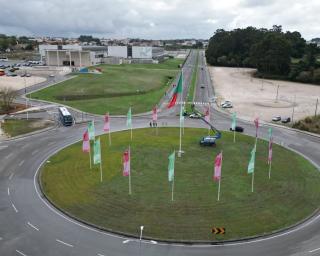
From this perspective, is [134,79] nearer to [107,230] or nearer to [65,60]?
[65,60]

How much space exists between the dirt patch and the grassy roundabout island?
32544 millimetres

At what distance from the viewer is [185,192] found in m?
40.0

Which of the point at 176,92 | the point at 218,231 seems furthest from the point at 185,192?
the point at 176,92

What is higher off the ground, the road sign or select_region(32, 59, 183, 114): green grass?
select_region(32, 59, 183, 114): green grass

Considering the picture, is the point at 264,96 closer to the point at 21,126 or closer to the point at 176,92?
the point at 176,92

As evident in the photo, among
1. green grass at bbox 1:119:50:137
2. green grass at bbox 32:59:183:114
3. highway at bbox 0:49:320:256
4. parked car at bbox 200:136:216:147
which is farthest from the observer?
green grass at bbox 32:59:183:114

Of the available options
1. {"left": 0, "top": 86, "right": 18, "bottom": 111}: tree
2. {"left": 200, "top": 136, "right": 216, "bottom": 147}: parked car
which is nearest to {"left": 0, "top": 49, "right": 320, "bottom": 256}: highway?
{"left": 200, "top": 136, "right": 216, "bottom": 147}: parked car

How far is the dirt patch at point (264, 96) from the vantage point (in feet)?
286

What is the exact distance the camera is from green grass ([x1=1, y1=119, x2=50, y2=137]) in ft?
210

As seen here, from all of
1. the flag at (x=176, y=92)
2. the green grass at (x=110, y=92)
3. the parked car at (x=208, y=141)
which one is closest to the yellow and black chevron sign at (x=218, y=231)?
the flag at (x=176, y=92)

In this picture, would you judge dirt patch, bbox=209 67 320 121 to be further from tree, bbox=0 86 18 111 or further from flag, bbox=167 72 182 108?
tree, bbox=0 86 18 111

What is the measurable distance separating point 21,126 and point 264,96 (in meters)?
71.8

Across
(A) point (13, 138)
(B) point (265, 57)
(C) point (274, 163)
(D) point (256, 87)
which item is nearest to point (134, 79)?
(D) point (256, 87)

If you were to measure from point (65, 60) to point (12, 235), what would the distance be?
16028 cm
